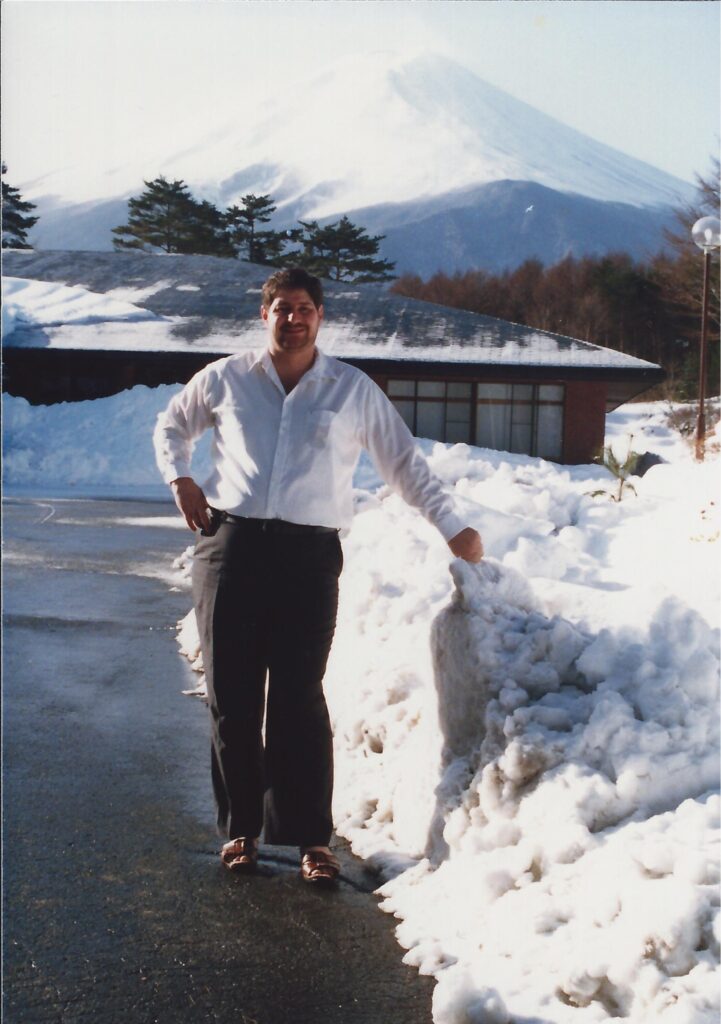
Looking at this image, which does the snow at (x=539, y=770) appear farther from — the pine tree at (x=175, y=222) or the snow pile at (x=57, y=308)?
the snow pile at (x=57, y=308)

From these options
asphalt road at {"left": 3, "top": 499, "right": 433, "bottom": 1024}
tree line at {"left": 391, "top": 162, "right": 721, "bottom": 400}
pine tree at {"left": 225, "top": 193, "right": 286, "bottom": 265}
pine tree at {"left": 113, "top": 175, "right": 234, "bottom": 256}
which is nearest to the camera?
asphalt road at {"left": 3, "top": 499, "right": 433, "bottom": 1024}

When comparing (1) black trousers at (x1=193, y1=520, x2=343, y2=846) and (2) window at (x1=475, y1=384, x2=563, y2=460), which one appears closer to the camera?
(1) black trousers at (x1=193, y1=520, x2=343, y2=846)

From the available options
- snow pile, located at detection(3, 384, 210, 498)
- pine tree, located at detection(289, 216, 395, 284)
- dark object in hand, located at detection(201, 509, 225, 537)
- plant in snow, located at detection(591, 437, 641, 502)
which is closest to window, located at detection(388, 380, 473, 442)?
plant in snow, located at detection(591, 437, 641, 502)

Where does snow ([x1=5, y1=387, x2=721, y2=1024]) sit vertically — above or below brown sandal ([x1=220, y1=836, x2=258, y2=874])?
above

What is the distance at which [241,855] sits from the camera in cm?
319

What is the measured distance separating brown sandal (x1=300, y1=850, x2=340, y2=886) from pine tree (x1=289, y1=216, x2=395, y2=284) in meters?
10.3

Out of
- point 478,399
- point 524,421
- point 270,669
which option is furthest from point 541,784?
point 524,421

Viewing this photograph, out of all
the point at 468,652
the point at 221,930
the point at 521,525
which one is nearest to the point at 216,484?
the point at 468,652

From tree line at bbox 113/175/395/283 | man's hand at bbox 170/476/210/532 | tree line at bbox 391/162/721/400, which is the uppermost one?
tree line at bbox 113/175/395/283

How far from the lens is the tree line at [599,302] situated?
606 centimetres

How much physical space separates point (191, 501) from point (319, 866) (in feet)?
3.73

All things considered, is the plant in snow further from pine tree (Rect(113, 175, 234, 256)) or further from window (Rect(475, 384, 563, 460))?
pine tree (Rect(113, 175, 234, 256))

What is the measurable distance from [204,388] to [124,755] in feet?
5.94

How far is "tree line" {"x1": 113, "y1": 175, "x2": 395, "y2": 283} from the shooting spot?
519 inches
